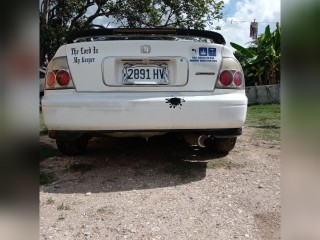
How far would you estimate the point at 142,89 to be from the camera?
9.65 ft

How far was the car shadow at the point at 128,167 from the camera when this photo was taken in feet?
9.61

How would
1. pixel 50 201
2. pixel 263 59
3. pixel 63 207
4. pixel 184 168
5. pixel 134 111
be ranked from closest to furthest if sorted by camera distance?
pixel 63 207, pixel 50 201, pixel 134 111, pixel 184 168, pixel 263 59

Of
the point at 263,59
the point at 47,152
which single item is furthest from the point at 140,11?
the point at 47,152

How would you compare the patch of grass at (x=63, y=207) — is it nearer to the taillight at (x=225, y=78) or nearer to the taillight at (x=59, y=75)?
the taillight at (x=59, y=75)

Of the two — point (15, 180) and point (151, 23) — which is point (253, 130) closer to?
point (15, 180)

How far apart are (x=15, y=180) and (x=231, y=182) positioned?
232 cm

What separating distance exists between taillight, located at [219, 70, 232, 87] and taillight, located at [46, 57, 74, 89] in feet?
3.96

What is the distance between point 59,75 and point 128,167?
101 centimetres

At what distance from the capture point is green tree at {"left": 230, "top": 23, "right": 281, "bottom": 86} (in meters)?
12.4

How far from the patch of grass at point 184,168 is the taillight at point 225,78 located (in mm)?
793

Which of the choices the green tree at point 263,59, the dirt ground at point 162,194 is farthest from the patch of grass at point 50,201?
the green tree at point 263,59

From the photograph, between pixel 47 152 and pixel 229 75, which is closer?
pixel 229 75

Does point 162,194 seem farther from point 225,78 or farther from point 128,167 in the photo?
point 225,78

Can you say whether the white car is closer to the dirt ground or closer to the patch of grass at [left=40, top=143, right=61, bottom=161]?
the dirt ground
